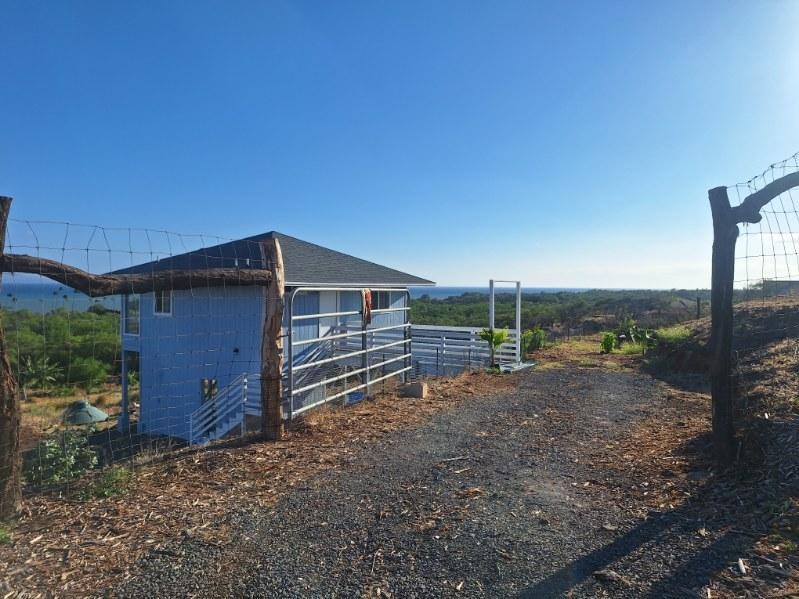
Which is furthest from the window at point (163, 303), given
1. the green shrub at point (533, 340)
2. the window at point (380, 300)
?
the green shrub at point (533, 340)

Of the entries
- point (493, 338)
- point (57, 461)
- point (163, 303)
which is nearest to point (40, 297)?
point (57, 461)

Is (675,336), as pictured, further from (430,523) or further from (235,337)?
(430,523)

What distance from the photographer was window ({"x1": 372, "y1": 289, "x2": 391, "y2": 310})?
49.0ft

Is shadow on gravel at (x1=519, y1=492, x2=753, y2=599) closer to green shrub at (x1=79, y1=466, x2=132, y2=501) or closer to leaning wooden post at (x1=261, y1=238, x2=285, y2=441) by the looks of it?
green shrub at (x1=79, y1=466, x2=132, y2=501)

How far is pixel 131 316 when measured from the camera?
13977mm

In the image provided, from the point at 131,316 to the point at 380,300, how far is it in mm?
7238

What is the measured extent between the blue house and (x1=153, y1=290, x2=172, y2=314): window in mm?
28

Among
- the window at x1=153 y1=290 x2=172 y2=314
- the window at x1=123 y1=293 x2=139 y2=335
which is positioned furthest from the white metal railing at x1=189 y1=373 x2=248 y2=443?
the window at x1=123 y1=293 x2=139 y2=335

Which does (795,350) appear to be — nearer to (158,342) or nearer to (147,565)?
(147,565)

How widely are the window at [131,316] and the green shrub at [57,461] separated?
30.7 feet

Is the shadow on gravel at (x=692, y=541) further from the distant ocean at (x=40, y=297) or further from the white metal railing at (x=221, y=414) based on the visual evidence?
the white metal railing at (x=221, y=414)

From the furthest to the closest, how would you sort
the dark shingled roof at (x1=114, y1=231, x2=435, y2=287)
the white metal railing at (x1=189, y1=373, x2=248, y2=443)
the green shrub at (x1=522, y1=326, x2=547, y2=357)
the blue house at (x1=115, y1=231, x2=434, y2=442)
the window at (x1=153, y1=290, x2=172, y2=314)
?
Result: the green shrub at (x1=522, y1=326, x2=547, y2=357), the window at (x1=153, y1=290, x2=172, y2=314), the dark shingled roof at (x1=114, y1=231, x2=435, y2=287), the blue house at (x1=115, y1=231, x2=434, y2=442), the white metal railing at (x1=189, y1=373, x2=248, y2=443)

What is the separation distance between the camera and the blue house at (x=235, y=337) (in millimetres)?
10784

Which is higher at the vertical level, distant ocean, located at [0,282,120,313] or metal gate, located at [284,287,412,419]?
distant ocean, located at [0,282,120,313]
